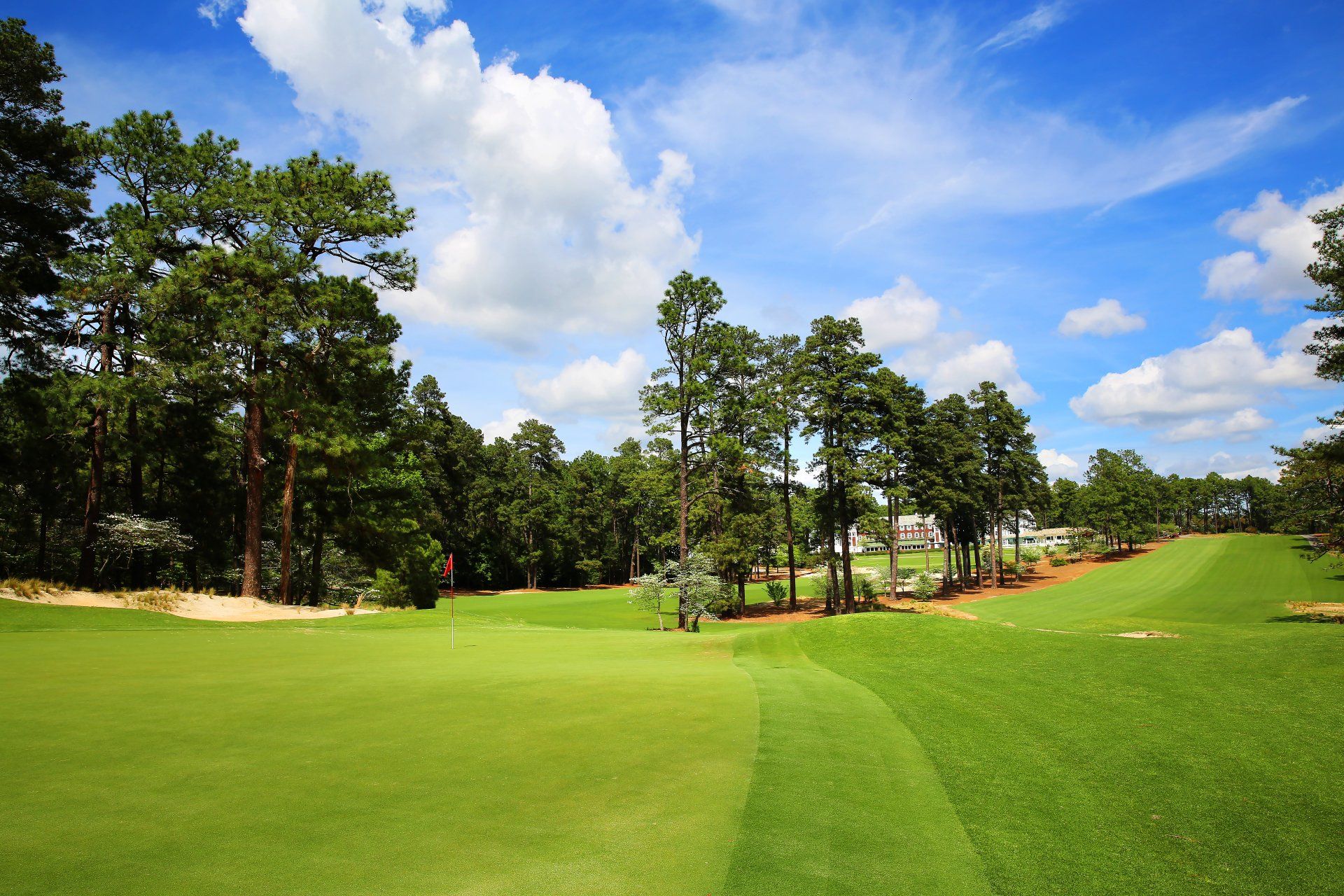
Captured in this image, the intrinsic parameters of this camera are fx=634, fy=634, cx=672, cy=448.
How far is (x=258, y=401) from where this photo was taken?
84.0 ft

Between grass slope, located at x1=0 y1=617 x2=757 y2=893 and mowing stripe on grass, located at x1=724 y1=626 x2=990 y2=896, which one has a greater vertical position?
grass slope, located at x1=0 y1=617 x2=757 y2=893

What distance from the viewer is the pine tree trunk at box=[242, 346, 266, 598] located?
85.5ft

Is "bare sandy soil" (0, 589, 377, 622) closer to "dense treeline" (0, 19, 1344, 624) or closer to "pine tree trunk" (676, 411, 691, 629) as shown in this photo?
"dense treeline" (0, 19, 1344, 624)

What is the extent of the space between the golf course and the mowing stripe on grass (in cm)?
3

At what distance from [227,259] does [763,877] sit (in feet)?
95.6

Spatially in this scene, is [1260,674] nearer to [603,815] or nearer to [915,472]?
[603,815]

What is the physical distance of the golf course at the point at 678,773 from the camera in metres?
4.36

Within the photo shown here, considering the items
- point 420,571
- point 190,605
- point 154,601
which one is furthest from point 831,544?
point 154,601

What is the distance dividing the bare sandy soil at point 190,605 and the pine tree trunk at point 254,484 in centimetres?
182

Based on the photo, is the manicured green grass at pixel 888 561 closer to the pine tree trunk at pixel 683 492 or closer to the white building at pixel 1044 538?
the white building at pixel 1044 538

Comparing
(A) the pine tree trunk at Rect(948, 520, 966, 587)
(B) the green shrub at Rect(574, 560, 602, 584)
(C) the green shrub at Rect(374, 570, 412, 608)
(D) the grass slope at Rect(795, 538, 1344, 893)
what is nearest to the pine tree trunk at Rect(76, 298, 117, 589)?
(C) the green shrub at Rect(374, 570, 412, 608)

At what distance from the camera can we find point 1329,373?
68.5 feet

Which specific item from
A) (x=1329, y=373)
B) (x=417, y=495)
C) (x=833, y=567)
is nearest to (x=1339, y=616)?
(x=1329, y=373)

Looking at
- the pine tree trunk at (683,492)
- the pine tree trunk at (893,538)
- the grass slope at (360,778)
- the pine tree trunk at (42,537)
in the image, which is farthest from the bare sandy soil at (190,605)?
the pine tree trunk at (893,538)
